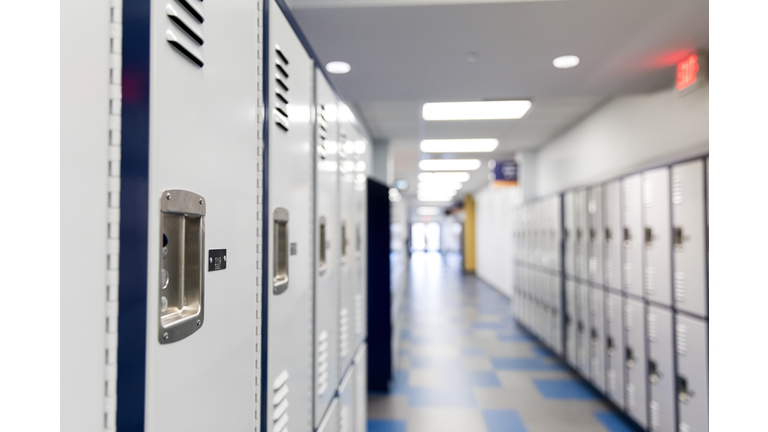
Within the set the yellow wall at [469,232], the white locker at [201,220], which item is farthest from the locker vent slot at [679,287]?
the yellow wall at [469,232]

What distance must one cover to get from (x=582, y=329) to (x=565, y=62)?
279 cm

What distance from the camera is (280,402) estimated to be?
50.9 inches

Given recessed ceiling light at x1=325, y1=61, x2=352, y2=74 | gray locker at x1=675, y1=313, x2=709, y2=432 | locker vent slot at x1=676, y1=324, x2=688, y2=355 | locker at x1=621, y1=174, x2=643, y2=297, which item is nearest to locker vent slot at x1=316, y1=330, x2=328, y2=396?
recessed ceiling light at x1=325, y1=61, x2=352, y2=74

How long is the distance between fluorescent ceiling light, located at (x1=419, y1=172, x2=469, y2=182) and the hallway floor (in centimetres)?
416

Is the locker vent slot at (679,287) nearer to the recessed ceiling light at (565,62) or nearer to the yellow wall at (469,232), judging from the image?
the recessed ceiling light at (565,62)

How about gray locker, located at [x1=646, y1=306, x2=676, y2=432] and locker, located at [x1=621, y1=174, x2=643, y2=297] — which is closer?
gray locker, located at [x1=646, y1=306, x2=676, y2=432]

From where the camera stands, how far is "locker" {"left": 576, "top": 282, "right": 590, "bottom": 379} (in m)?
4.44

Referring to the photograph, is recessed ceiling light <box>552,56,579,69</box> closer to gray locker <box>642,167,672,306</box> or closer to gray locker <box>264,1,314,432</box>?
gray locker <box>642,167,672,306</box>

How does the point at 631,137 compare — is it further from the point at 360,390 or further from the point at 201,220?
the point at 201,220

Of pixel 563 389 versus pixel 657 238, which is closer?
pixel 657 238

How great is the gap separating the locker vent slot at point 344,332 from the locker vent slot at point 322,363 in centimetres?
33

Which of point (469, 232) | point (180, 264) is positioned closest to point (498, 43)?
point (180, 264)

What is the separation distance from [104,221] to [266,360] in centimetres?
65
